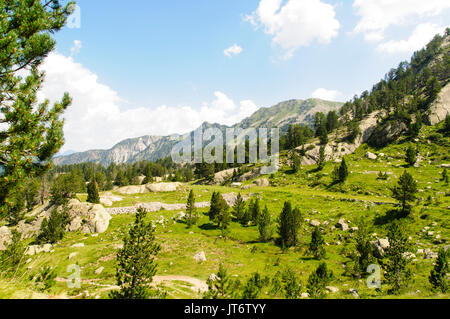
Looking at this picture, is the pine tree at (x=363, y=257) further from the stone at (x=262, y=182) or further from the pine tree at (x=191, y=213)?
the stone at (x=262, y=182)

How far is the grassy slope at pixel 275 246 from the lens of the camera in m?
25.4

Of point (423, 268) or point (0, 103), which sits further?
point (423, 268)

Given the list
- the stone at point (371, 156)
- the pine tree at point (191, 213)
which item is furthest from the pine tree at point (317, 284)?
the stone at point (371, 156)

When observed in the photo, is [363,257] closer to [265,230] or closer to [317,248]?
[317,248]

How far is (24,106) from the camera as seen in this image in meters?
8.78

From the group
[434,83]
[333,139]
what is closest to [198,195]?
[333,139]

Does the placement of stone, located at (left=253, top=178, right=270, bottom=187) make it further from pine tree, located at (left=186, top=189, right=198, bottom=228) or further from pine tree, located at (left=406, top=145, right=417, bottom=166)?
pine tree, located at (left=406, top=145, right=417, bottom=166)

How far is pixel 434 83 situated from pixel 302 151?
92.0m

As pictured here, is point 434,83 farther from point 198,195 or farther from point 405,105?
point 198,195

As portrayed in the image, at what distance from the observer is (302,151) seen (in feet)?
363

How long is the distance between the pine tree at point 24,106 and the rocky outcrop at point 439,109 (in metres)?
150

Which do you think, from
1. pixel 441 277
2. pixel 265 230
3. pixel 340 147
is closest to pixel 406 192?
pixel 441 277

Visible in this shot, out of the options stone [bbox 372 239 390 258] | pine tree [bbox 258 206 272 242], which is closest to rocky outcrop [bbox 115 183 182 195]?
pine tree [bbox 258 206 272 242]
